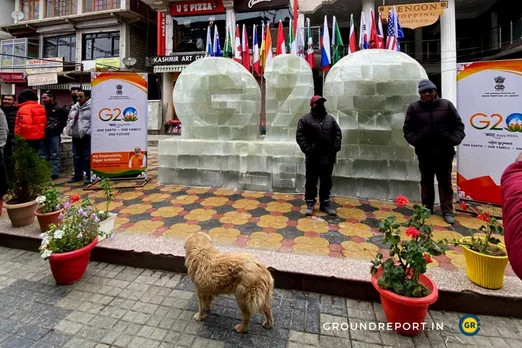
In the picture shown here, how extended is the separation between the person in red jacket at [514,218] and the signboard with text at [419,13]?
15113 mm

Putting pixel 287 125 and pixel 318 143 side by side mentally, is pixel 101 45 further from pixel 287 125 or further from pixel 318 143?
pixel 318 143

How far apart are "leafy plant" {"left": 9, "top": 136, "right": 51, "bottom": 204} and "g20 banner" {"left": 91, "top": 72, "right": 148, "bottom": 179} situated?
1946 mm

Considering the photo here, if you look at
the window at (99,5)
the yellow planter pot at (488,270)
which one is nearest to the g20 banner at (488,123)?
the yellow planter pot at (488,270)

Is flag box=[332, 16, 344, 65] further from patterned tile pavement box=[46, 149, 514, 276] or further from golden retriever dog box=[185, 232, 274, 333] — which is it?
golden retriever dog box=[185, 232, 274, 333]

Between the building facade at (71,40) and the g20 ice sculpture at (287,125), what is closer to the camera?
the g20 ice sculpture at (287,125)

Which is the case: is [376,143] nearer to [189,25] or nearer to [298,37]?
[298,37]

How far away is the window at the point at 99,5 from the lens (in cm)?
1944

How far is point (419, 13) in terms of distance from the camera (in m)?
13.3

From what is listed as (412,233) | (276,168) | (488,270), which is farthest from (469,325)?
(276,168)

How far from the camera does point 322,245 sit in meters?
3.04

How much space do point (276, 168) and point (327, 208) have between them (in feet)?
4.21

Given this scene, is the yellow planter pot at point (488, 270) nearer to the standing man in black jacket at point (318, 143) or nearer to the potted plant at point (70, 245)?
the standing man in black jacket at point (318, 143)

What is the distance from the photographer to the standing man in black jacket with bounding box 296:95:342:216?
388 centimetres

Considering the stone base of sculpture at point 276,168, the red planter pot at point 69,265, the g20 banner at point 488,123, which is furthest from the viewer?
the stone base of sculpture at point 276,168
